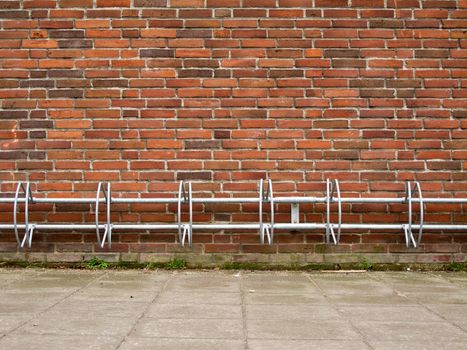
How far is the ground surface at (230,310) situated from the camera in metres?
2.79

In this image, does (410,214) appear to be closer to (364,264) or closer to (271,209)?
(364,264)

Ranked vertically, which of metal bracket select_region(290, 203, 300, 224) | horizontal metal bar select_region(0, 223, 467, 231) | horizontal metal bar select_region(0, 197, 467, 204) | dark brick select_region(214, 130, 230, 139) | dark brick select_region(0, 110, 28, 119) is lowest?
horizontal metal bar select_region(0, 223, 467, 231)

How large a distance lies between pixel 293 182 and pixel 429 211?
1.36 metres

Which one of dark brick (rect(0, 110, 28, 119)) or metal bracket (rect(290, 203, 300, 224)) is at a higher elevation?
dark brick (rect(0, 110, 28, 119))

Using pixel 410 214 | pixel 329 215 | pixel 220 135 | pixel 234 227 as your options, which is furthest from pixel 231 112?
pixel 410 214

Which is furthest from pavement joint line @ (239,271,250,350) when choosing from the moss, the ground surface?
the moss

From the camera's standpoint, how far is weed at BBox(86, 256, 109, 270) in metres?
5.01

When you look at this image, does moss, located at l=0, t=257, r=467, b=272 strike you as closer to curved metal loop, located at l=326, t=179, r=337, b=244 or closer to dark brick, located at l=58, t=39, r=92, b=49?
curved metal loop, located at l=326, t=179, r=337, b=244

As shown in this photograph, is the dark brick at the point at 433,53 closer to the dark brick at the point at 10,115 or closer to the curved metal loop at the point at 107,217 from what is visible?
the curved metal loop at the point at 107,217

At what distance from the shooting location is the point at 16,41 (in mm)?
5078

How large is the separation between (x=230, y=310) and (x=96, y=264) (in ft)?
6.71

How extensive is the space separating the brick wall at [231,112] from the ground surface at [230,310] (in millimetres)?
524

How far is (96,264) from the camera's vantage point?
5031mm

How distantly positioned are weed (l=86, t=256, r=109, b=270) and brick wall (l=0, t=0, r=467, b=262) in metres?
0.13
